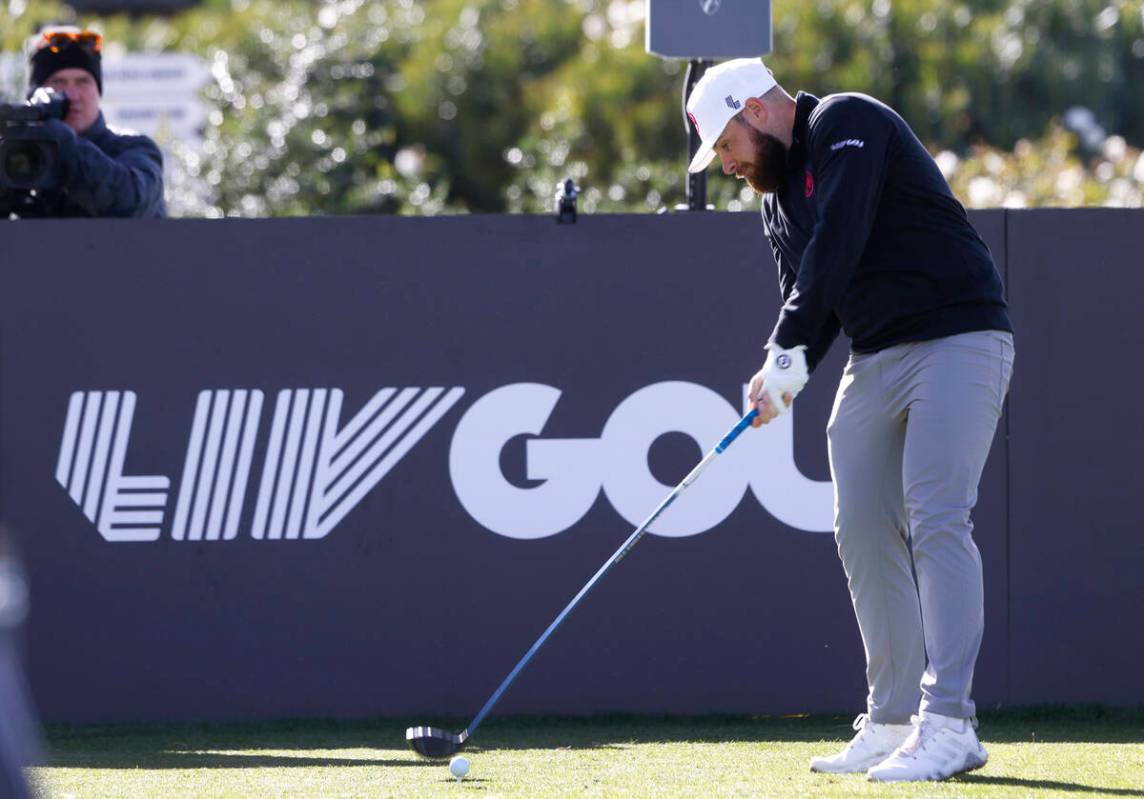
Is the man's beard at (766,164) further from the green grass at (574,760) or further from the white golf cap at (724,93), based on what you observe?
the green grass at (574,760)

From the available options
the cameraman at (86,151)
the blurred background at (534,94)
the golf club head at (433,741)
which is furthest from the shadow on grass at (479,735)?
the blurred background at (534,94)

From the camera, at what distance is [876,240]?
4.51 m

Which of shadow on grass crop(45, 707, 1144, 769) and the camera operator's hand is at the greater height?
the camera operator's hand

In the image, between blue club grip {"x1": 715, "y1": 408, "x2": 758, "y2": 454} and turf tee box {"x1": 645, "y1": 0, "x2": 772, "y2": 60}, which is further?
turf tee box {"x1": 645, "y1": 0, "x2": 772, "y2": 60}

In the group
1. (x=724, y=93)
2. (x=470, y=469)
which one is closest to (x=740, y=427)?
(x=724, y=93)

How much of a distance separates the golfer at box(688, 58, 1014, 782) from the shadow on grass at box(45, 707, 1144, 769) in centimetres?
101

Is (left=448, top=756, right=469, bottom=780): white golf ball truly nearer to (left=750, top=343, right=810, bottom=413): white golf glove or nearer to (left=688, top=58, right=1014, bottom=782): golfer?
(left=688, top=58, right=1014, bottom=782): golfer

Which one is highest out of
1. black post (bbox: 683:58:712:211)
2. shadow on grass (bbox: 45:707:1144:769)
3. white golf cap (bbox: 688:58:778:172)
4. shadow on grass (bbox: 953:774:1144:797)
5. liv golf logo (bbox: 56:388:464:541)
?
white golf cap (bbox: 688:58:778:172)

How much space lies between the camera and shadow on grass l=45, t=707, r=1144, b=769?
5.32 m

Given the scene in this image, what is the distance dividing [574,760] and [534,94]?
12.3 metres

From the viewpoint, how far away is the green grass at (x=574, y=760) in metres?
4.36

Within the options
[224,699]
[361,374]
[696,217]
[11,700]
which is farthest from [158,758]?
[11,700]

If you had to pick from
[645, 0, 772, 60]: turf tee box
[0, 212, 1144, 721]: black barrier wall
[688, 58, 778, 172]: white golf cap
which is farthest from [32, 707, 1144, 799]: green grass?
[645, 0, 772, 60]: turf tee box

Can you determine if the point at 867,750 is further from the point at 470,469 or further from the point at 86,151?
the point at 86,151
